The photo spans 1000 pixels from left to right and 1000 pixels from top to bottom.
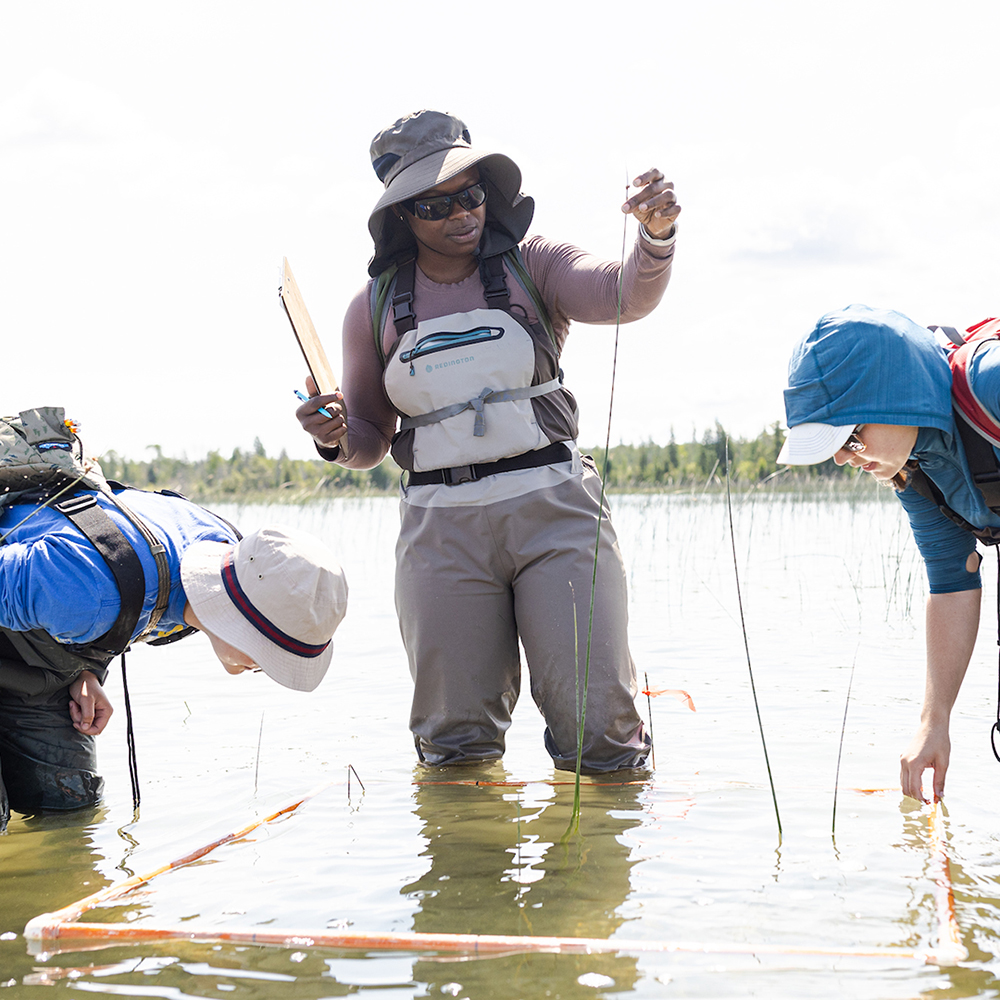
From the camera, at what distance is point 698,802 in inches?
133

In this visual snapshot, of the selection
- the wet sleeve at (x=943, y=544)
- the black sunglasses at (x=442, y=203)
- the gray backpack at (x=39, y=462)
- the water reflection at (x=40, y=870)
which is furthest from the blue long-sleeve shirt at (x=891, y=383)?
the water reflection at (x=40, y=870)

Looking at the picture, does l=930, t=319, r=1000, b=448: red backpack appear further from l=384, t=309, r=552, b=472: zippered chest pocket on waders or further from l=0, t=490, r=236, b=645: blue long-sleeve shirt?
l=0, t=490, r=236, b=645: blue long-sleeve shirt

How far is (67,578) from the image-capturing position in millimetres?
2660

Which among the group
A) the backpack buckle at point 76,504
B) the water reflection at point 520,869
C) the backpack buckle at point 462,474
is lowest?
the water reflection at point 520,869

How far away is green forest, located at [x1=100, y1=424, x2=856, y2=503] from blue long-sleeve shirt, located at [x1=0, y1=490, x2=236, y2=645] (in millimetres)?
1670

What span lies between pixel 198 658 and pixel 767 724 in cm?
414

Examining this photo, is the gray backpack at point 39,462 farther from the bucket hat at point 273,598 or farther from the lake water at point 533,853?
the lake water at point 533,853

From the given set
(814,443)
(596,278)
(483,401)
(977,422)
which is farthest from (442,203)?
(977,422)

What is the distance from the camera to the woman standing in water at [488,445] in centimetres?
342

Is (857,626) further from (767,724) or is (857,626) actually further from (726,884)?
(726,884)

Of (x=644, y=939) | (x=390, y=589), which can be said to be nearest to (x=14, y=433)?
(x=644, y=939)

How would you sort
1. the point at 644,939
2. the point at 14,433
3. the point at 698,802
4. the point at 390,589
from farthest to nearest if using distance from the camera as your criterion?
1. the point at 390,589
2. the point at 698,802
3. the point at 14,433
4. the point at 644,939

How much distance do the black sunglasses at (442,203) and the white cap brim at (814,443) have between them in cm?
158

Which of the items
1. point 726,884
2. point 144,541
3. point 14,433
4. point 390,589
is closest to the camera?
point 726,884
